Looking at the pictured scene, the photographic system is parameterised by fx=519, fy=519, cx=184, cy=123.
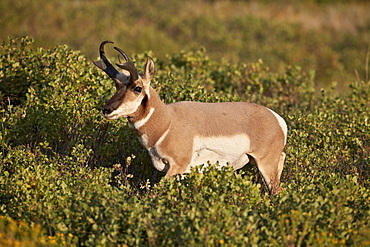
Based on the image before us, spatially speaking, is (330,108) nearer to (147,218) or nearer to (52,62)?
(52,62)

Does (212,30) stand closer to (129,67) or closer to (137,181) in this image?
(137,181)

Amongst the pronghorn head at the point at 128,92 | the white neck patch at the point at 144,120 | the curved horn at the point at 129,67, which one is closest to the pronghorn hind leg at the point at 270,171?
the white neck patch at the point at 144,120

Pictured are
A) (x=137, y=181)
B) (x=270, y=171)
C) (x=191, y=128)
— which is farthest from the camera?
(x=137, y=181)

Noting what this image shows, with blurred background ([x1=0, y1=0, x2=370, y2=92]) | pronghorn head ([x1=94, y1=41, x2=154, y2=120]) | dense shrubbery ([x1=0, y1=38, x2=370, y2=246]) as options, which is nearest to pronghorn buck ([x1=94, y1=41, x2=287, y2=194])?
pronghorn head ([x1=94, y1=41, x2=154, y2=120])

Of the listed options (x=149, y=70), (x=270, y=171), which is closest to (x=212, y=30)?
(x=270, y=171)

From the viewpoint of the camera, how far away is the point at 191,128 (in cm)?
706

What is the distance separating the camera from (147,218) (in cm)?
567

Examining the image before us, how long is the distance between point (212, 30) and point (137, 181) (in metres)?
16.8

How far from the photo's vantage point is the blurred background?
20422 millimetres

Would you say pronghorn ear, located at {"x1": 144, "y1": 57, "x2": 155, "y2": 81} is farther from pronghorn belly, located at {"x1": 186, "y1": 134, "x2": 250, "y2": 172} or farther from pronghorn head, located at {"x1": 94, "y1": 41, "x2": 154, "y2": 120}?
pronghorn belly, located at {"x1": 186, "y1": 134, "x2": 250, "y2": 172}

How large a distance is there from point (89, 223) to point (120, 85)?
75.3 inches

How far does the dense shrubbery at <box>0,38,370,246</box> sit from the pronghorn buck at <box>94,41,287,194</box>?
429mm

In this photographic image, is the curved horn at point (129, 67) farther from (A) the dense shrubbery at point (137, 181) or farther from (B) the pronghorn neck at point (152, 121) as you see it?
(A) the dense shrubbery at point (137, 181)

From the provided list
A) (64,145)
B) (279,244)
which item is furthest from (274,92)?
(279,244)
